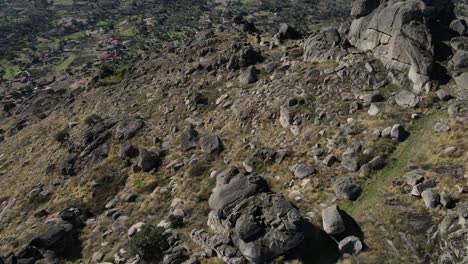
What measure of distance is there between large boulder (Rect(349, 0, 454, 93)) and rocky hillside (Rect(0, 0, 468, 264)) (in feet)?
0.52

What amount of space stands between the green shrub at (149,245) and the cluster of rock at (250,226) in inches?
95.5

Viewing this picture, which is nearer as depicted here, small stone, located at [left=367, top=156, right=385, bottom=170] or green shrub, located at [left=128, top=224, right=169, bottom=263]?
green shrub, located at [left=128, top=224, right=169, bottom=263]

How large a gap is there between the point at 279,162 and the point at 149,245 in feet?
41.0

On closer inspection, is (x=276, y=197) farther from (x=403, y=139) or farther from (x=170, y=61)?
(x=170, y=61)

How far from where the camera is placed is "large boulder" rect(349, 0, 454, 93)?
3406 cm

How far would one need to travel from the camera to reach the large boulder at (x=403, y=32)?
34.1 metres

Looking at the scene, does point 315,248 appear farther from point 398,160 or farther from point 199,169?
point 199,169

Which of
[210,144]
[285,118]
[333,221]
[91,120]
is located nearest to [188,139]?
[210,144]

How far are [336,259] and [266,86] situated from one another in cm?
2434

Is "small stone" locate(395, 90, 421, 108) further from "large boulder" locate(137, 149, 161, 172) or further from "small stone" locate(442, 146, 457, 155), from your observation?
"large boulder" locate(137, 149, 161, 172)

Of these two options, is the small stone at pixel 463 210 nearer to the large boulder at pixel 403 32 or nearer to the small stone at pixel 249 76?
the large boulder at pixel 403 32

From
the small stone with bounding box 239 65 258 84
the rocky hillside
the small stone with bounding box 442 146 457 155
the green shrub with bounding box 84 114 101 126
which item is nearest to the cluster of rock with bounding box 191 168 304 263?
the rocky hillside

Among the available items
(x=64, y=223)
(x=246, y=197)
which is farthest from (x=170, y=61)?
(x=246, y=197)

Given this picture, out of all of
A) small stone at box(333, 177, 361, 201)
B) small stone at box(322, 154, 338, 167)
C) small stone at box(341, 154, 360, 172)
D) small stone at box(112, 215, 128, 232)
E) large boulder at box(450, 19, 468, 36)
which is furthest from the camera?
large boulder at box(450, 19, 468, 36)
